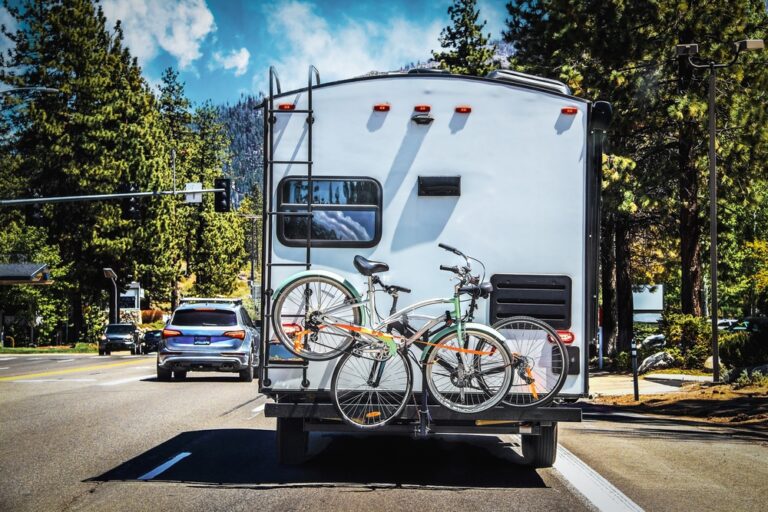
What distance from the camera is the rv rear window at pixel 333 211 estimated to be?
8.95m

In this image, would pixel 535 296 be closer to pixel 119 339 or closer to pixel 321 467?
pixel 321 467

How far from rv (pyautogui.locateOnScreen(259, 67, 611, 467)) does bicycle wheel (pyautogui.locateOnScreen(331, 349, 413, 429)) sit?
0.21m

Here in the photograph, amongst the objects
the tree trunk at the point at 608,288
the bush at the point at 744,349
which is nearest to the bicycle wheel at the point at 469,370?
the bush at the point at 744,349

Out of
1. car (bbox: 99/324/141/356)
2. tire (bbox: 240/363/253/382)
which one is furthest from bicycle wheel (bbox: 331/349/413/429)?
car (bbox: 99/324/141/356)

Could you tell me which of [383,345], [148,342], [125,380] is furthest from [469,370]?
[148,342]

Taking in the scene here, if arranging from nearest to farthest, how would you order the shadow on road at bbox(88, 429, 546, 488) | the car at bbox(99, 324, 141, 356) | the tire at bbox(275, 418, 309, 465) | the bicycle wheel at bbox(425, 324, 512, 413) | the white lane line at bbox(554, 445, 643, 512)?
the white lane line at bbox(554, 445, 643, 512)
the bicycle wheel at bbox(425, 324, 512, 413)
the shadow on road at bbox(88, 429, 546, 488)
the tire at bbox(275, 418, 309, 465)
the car at bbox(99, 324, 141, 356)

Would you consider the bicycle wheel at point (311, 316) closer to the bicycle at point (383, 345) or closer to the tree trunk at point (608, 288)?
the bicycle at point (383, 345)

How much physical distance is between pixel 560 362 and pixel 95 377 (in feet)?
64.1

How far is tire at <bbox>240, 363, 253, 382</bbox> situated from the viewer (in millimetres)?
23297

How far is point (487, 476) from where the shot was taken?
377 inches

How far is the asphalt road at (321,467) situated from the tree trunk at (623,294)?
20034mm

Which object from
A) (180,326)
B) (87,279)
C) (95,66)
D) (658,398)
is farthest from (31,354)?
(658,398)

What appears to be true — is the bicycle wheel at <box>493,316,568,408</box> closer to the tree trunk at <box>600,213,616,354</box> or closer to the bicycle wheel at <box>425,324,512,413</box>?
the bicycle wheel at <box>425,324,512,413</box>

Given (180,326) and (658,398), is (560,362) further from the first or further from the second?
(180,326)
